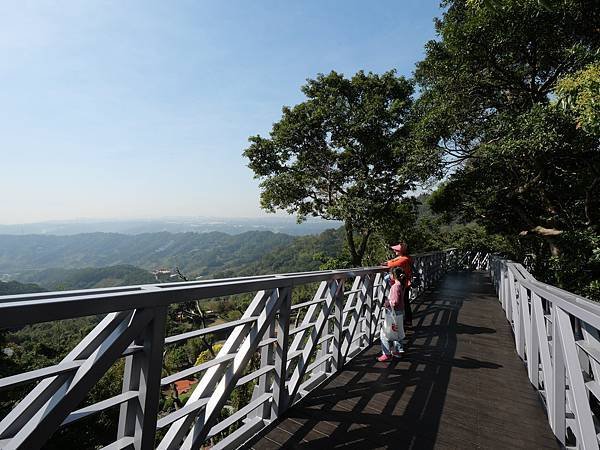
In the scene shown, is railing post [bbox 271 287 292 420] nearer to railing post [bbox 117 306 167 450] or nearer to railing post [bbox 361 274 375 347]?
railing post [bbox 117 306 167 450]

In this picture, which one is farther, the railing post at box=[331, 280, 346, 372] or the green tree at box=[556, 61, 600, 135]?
the green tree at box=[556, 61, 600, 135]

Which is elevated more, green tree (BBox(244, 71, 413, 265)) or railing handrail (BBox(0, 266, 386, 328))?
green tree (BBox(244, 71, 413, 265))

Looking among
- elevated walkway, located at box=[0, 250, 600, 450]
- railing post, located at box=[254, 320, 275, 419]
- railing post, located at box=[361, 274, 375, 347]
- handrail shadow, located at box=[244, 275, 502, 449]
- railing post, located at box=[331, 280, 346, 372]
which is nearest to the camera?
elevated walkway, located at box=[0, 250, 600, 450]

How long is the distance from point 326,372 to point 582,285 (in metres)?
7.65

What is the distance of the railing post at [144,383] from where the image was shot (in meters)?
1.65

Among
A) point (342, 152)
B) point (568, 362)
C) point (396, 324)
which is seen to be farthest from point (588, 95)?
point (342, 152)

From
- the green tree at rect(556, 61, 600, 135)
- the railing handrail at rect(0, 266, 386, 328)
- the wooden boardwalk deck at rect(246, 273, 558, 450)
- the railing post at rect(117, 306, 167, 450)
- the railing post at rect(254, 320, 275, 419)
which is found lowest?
the wooden boardwalk deck at rect(246, 273, 558, 450)

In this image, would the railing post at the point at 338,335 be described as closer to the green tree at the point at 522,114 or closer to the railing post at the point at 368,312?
the railing post at the point at 368,312

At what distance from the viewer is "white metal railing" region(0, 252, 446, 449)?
1.22 meters

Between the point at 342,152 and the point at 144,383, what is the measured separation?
43.5 ft

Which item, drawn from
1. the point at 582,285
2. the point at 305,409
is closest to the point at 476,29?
the point at 582,285

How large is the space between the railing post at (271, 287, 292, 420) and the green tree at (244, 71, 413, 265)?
994 centimetres

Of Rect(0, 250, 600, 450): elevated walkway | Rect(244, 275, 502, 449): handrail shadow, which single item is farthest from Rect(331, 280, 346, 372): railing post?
Rect(244, 275, 502, 449): handrail shadow

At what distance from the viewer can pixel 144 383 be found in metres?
1.64
